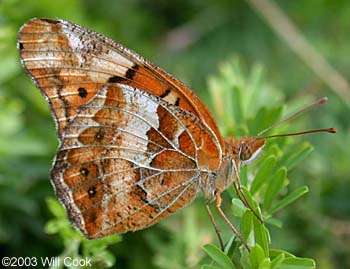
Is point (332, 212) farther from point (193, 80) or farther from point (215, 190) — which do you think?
point (193, 80)

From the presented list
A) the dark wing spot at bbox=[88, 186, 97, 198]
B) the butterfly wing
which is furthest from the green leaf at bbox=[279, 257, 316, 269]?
the dark wing spot at bbox=[88, 186, 97, 198]

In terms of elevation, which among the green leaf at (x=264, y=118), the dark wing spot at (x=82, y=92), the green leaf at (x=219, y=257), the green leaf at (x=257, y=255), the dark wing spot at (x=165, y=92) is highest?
the dark wing spot at (x=82, y=92)

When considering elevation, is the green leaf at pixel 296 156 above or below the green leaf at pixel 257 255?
above

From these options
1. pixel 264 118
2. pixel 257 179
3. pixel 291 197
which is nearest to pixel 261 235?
pixel 291 197

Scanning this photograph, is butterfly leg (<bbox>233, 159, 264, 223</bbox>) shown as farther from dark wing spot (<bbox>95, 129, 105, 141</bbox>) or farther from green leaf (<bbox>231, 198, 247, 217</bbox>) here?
dark wing spot (<bbox>95, 129, 105, 141</bbox>)

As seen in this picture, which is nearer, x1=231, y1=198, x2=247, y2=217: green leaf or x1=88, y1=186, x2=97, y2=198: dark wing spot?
x1=231, y1=198, x2=247, y2=217: green leaf

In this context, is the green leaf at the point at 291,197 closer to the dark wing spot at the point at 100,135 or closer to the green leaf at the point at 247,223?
the green leaf at the point at 247,223

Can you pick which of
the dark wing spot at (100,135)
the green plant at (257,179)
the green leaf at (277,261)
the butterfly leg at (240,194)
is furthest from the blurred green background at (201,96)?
the green leaf at (277,261)
